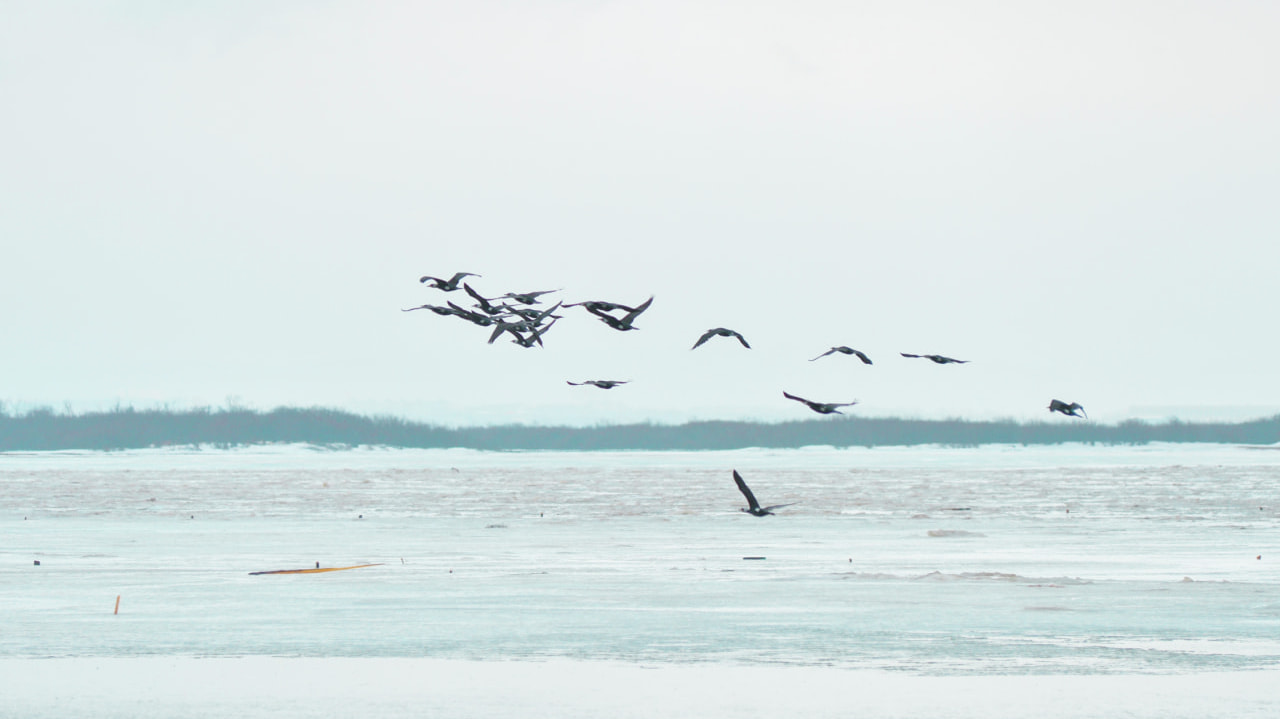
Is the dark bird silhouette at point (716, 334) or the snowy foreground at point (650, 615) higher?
the dark bird silhouette at point (716, 334)

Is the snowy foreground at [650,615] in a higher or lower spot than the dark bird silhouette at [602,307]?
lower

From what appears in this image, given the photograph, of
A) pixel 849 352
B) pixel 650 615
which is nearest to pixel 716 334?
pixel 849 352

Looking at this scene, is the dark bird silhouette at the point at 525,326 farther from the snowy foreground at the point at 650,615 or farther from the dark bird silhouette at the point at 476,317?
the snowy foreground at the point at 650,615

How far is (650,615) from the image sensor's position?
16156 millimetres

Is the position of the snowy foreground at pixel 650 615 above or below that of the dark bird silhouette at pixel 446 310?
below

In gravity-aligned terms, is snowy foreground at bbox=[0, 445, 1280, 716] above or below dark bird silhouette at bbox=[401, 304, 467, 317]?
below

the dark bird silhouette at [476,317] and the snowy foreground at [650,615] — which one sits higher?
the dark bird silhouette at [476,317]

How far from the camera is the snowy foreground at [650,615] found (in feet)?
38.2

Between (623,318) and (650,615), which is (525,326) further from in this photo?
(650,615)

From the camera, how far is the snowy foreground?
11633mm

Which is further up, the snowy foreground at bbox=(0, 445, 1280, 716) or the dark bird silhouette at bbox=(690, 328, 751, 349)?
the dark bird silhouette at bbox=(690, 328, 751, 349)

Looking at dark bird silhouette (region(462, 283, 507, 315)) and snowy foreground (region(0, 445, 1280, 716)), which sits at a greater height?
dark bird silhouette (region(462, 283, 507, 315))

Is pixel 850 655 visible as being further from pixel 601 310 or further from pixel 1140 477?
pixel 1140 477

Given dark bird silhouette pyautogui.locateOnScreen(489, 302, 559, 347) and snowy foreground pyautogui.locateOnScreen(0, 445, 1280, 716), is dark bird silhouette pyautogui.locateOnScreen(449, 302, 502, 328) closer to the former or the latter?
dark bird silhouette pyautogui.locateOnScreen(489, 302, 559, 347)
